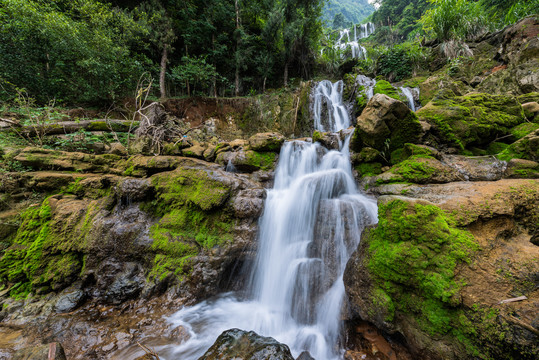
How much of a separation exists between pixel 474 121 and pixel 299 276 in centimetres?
587

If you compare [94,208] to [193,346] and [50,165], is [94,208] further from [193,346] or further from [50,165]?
[193,346]

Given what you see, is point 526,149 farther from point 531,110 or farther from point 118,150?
point 118,150

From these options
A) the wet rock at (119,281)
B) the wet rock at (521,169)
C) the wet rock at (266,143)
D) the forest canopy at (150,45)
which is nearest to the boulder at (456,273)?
the wet rock at (521,169)

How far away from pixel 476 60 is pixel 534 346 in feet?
43.5

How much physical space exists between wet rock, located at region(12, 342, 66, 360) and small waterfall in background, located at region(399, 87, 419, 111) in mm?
12506

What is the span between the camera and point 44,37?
26.9 feet

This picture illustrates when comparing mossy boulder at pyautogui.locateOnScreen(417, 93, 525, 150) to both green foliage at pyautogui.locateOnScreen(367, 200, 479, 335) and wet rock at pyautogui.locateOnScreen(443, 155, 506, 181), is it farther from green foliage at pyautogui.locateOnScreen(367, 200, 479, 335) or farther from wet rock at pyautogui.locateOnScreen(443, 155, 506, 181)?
green foliage at pyautogui.locateOnScreen(367, 200, 479, 335)

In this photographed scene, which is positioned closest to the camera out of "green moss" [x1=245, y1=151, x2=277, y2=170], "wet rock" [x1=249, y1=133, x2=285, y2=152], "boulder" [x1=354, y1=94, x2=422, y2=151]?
"boulder" [x1=354, y1=94, x2=422, y2=151]

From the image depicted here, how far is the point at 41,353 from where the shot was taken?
2219 mm

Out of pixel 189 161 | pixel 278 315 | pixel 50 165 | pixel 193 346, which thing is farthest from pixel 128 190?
pixel 278 315

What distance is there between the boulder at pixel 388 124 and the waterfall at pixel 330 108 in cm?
534

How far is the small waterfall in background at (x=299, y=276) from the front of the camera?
10.4ft

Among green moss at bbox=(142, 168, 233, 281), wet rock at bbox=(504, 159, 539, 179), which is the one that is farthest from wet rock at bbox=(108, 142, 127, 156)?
wet rock at bbox=(504, 159, 539, 179)

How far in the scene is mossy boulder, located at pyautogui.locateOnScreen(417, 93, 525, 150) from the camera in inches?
191
